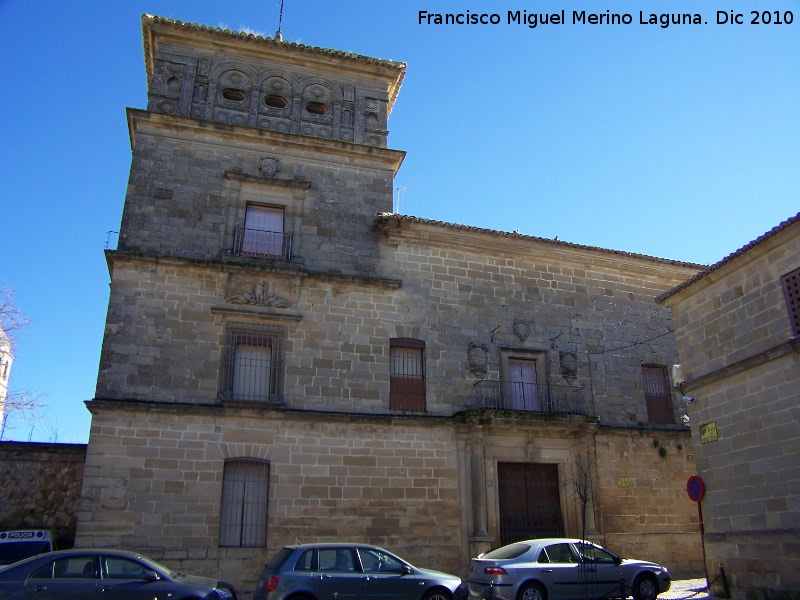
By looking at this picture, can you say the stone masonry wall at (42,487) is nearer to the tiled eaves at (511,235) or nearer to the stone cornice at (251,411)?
the stone cornice at (251,411)

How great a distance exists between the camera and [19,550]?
1188 centimetres

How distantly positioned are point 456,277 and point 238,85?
7.65 m

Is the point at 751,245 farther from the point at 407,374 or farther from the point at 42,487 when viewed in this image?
the point at 42,487

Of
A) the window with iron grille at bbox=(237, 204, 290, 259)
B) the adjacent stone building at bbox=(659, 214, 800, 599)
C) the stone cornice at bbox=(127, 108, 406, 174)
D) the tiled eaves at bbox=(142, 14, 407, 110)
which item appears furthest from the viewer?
the tiled eaves at bbox=(142, 14, 407, 110)

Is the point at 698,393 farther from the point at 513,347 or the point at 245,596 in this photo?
the point at 245,596

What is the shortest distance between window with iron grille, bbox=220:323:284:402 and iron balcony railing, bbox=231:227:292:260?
73.0 inches

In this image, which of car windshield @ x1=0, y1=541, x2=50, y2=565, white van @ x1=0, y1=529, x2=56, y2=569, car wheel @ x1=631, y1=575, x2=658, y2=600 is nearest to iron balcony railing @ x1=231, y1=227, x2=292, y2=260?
white van @ x1=0, y1=529, x2=56, y2=569

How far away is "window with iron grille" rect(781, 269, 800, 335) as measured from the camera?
11.1 metres

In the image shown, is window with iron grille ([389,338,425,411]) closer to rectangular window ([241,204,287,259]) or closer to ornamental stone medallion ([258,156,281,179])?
rectangular window ([241,204,287,259])

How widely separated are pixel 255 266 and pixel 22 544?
23.2 ft

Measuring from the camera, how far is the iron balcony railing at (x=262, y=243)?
52.6 ft

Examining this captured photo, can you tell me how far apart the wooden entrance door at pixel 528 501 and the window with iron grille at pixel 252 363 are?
5.69 metres

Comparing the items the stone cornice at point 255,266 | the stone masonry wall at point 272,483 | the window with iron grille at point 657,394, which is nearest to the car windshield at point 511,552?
the stone masonry wall at point 272,483

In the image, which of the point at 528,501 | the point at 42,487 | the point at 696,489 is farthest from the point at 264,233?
the point at 696,489
